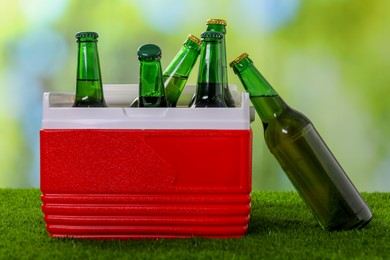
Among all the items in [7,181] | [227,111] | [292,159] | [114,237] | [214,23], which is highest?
[214,23]

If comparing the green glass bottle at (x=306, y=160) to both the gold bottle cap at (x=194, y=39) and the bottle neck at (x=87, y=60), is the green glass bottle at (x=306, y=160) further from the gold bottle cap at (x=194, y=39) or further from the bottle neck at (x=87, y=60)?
the bottle neck at (x=87, y=60)

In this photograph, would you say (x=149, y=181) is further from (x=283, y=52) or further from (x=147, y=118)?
(x=283, y=52)

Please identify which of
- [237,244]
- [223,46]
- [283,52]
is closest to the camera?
[237,244]

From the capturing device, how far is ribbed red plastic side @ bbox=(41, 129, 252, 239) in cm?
119

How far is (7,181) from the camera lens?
2.47 meters

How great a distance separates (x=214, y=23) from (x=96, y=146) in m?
0.33

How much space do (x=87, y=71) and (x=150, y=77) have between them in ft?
0.36

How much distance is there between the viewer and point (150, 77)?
123 cm

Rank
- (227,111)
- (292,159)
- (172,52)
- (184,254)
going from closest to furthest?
(184,254) < (227,111) < (292,159) < (172,52)

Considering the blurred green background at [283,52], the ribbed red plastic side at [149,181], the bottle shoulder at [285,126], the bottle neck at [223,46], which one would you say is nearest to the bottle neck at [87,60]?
the ribbed red plastic side at [149,181]

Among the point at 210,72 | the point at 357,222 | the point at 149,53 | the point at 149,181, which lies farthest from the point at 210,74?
the point at 357,222

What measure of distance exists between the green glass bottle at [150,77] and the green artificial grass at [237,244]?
0.79 ft

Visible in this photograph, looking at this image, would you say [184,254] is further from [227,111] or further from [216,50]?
[216,50]

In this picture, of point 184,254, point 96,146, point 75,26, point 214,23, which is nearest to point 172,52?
point 75,26
